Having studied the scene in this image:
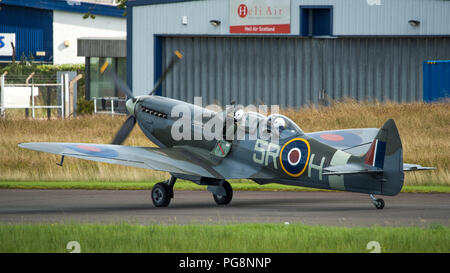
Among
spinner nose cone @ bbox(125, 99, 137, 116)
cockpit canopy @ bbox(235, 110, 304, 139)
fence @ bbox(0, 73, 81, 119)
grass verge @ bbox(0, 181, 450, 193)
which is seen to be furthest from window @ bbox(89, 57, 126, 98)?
cockpit canopy @ bbox(235, 110, 304, 139)

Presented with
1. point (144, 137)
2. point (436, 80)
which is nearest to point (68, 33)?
point (144, 137)

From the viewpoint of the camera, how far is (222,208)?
1805 cm

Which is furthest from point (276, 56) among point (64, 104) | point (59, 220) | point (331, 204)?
point (59, 220)

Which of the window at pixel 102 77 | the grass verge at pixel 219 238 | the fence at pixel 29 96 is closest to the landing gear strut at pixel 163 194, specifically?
the grass verge at pixel 219 238

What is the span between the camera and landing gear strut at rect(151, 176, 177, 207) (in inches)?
730

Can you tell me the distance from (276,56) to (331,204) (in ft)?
66.6

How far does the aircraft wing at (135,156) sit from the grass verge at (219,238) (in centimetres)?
380

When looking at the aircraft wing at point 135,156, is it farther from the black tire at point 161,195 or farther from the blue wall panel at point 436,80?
the blue wall panel at point 436,80

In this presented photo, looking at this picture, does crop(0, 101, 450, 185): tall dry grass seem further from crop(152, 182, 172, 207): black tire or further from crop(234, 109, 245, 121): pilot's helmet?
crop(234, 109, 245, 121): pilot's helmet

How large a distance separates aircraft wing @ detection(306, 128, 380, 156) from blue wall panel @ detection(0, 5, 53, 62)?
172 feet

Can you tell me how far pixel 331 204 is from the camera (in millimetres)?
18641

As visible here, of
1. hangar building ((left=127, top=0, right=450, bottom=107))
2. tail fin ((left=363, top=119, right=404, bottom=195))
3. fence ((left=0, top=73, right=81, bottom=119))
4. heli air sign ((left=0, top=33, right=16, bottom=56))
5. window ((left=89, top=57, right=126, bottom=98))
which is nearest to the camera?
tail fin ((left=363, top=119, right=404, bottom=195))

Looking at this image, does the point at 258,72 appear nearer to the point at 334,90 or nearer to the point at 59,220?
the point at 334,90

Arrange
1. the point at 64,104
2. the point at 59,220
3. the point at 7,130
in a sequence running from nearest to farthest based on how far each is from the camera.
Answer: the point at 59,220
the point at 7,130
the point at 64,104
